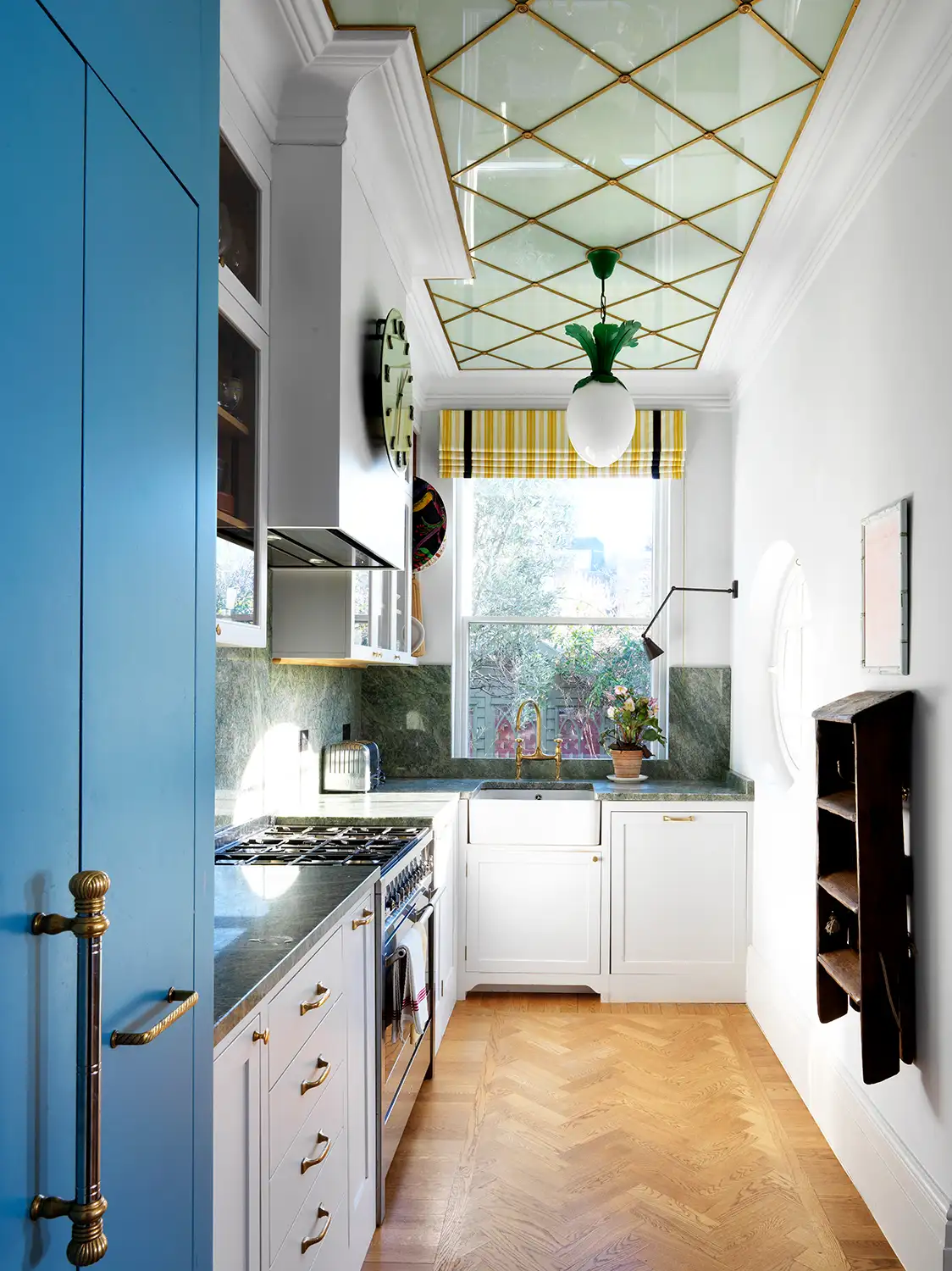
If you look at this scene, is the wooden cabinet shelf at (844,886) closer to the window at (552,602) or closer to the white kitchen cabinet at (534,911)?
the white kitchen cabinet at (534,911)

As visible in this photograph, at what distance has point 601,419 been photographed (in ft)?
11.3

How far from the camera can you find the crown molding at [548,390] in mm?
4699

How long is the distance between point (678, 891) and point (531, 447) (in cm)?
223

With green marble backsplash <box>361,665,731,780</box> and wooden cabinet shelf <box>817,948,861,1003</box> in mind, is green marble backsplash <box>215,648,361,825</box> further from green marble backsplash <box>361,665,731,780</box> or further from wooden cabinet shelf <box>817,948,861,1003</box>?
wooden cabinet shelf <box>817,948,861,1003</box>

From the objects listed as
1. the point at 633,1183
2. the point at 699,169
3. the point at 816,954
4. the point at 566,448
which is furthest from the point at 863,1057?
the point at 566,448

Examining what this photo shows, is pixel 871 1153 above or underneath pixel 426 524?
underneath

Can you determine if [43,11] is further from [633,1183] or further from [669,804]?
[669,804]

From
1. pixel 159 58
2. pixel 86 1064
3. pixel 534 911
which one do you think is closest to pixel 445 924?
pixel 534 911

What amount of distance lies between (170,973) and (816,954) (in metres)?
2.21

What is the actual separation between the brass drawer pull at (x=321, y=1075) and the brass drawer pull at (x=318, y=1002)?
0.11m

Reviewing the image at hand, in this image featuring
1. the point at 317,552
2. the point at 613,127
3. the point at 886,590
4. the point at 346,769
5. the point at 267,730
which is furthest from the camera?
the point at 346,769

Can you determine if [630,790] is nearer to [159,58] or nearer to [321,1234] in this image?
[321,1234]

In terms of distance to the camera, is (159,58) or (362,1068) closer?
(159,58)

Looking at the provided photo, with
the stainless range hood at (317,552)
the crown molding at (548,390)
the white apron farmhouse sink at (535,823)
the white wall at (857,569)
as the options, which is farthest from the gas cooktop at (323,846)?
the crown molding at (548,390)
